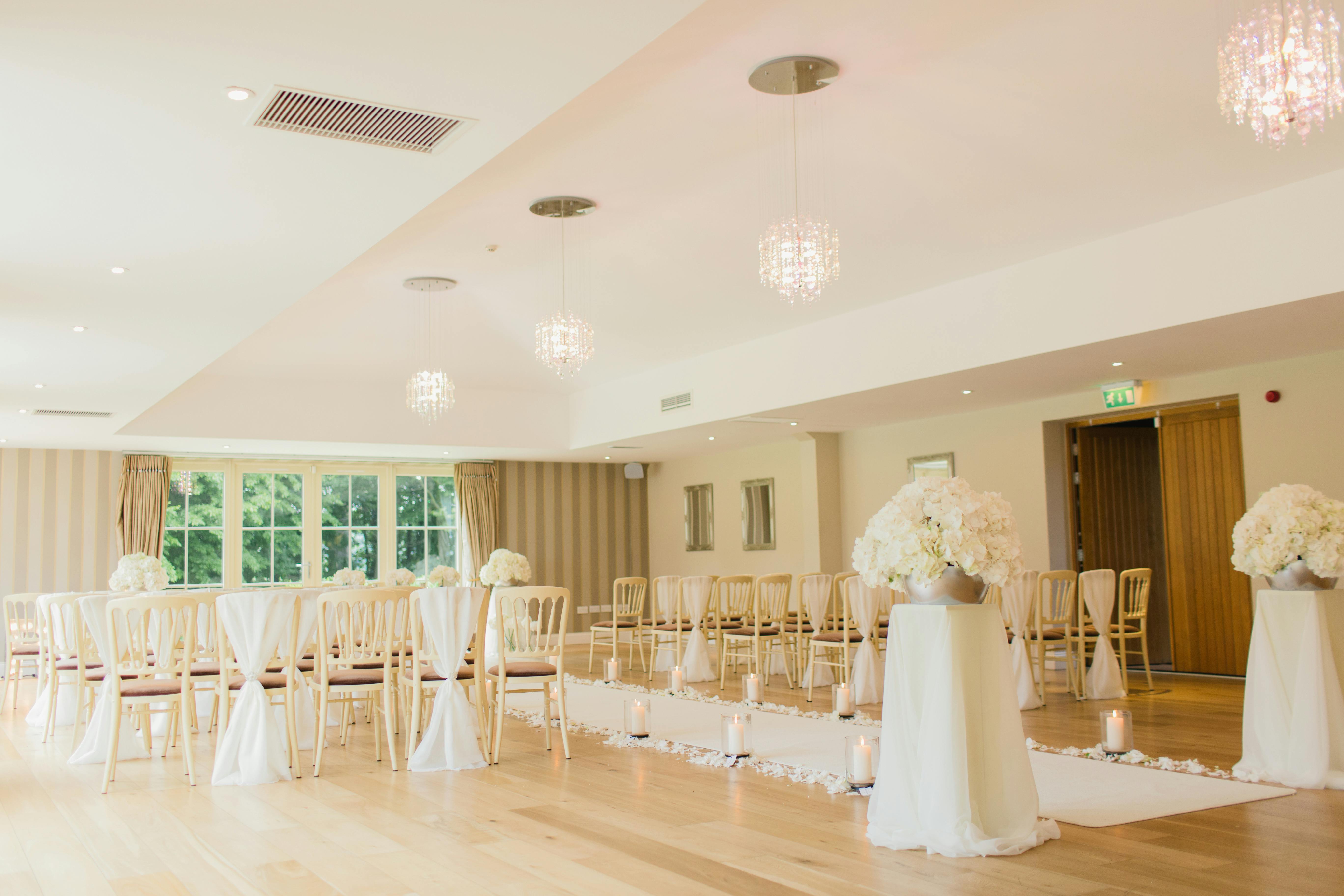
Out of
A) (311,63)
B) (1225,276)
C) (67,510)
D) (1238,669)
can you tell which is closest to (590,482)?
(67,510)

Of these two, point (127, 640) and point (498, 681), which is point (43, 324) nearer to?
point (127, 640)

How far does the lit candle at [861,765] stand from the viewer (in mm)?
5008

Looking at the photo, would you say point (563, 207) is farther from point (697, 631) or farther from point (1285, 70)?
point (1285, 70)

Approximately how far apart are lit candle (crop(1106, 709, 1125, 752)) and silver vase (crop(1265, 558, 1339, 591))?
1056mm

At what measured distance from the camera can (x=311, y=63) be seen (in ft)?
11.3

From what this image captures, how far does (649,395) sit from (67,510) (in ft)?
23.8

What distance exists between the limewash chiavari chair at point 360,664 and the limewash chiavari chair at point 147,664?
0.67 meters

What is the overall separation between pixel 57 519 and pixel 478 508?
5.19 m

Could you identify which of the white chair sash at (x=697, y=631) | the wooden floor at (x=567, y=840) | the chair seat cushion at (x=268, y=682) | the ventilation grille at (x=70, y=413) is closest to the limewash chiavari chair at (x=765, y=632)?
the white chair sash at (x=697, y=631)

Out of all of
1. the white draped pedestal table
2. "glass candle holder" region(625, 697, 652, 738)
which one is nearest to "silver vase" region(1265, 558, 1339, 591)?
the white draped pedestal table

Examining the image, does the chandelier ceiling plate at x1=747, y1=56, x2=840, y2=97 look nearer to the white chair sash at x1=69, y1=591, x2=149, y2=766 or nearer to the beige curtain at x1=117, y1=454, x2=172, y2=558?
the white chair sash at x1=69, y1=591, x2=149, y2=766

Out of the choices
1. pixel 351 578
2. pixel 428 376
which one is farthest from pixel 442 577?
pixel 428 376

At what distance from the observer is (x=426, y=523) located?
49.8 ft

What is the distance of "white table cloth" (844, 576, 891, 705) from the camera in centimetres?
820
